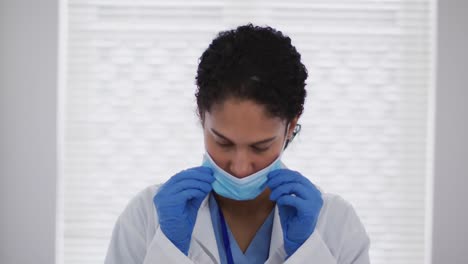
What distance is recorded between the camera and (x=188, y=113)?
224 cm

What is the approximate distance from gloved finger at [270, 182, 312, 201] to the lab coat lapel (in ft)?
0.61

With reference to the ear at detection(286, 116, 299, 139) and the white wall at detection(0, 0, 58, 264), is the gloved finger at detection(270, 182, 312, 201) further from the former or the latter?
the white wall at detection(0, 0, 58, 264)

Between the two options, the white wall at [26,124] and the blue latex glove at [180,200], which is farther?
the white wall at [26,124]

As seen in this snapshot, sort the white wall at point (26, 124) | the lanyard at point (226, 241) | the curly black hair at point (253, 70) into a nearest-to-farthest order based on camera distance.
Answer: the curly black hair at point (253, 70) → the lanyard at point (226, 241) → the white wall at point (26, 124)

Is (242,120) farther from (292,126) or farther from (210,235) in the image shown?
(210,235)

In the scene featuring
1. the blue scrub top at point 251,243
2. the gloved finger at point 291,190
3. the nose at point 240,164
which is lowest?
the blue scrub top at point 251,243

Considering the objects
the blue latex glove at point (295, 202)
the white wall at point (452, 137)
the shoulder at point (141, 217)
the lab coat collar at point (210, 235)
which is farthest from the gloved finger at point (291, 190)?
the white wall at point (452, 137)

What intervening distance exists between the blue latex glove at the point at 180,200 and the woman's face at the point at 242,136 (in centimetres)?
6

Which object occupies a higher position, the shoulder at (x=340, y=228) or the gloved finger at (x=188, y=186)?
the gloved finger at (x=188, y=186)

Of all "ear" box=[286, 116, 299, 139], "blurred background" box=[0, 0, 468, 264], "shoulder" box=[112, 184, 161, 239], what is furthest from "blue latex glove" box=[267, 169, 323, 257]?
"blurred background" box=[0, 0, 468, 264]

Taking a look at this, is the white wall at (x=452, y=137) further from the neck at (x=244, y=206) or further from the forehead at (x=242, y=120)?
the forehead at (x=242, y=120)

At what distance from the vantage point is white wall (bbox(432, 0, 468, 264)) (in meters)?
2.21

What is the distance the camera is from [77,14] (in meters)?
2.22

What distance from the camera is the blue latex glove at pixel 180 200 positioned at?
113 cm
